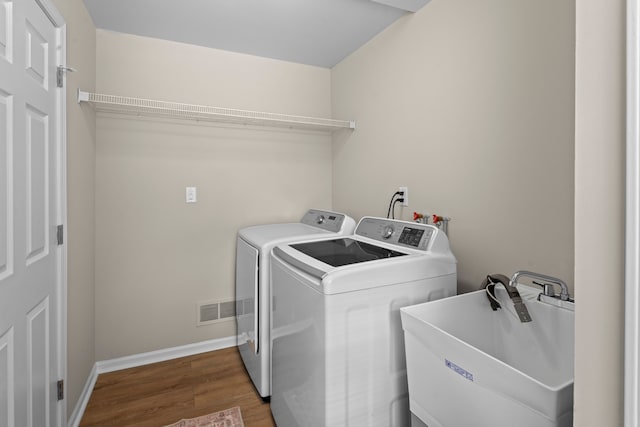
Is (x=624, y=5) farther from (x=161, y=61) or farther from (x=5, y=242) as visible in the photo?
(x=161, y=61)

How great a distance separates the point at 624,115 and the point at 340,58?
8.44 feet

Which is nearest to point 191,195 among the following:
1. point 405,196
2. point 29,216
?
point 29,216

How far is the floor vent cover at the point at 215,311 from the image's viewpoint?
252cm

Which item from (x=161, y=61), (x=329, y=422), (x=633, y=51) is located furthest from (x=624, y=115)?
(x=161, y=61)

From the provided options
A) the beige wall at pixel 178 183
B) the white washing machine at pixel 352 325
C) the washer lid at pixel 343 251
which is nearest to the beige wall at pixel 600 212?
the white washing machine at pixel 352 325

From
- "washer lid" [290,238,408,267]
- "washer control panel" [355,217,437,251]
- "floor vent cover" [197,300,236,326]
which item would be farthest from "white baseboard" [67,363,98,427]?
"washer control panel" [355,217,437,251]

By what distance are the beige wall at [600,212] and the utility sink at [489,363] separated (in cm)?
34

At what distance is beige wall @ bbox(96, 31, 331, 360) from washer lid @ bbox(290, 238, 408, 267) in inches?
40.1

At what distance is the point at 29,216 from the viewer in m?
1.25

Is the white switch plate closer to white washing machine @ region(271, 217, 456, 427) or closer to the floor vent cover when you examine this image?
the floor vent cover

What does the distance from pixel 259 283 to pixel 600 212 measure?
166 cm

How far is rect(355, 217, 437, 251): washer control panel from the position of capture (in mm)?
1563

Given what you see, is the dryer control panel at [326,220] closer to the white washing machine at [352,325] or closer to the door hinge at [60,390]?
the white washing machine at [352,325]

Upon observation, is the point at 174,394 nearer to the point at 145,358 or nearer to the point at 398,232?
the point at 145,358
